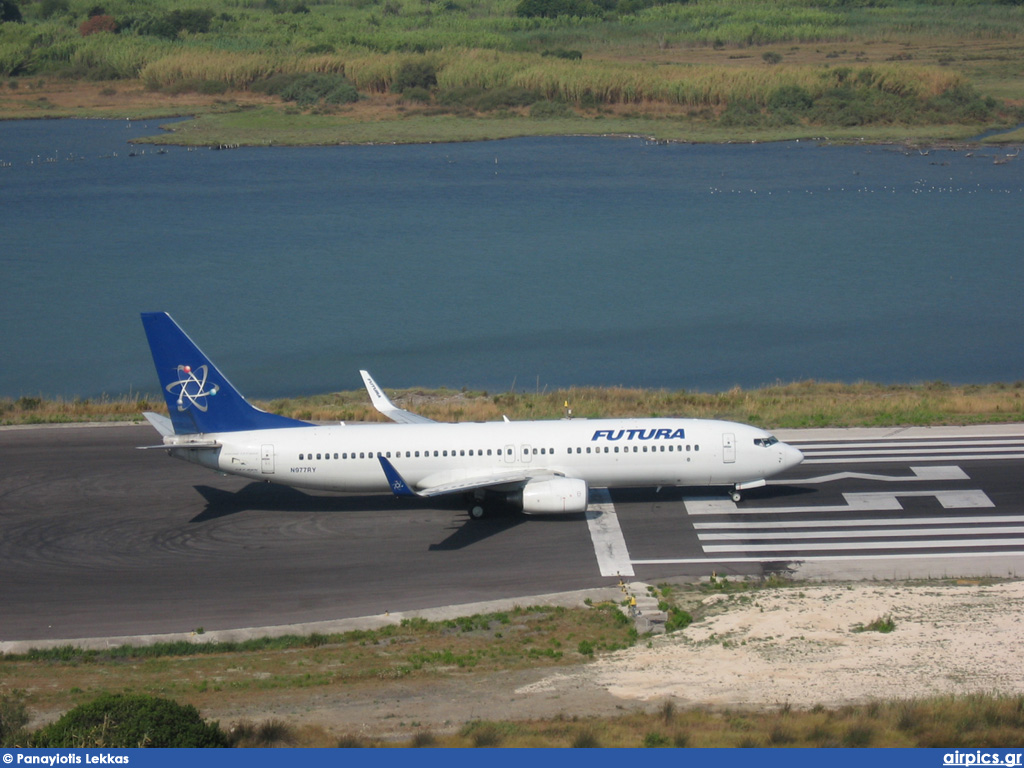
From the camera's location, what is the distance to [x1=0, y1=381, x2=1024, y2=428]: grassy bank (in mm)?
58719

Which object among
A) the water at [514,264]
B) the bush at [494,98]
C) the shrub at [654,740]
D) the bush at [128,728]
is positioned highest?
the bush at [494,98]

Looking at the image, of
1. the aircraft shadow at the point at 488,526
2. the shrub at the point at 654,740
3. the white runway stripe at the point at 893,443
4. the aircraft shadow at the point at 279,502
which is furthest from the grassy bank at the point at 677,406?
the shrub at the point at 654,740

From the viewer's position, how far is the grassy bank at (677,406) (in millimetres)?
58719

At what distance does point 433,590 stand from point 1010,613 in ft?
59.3

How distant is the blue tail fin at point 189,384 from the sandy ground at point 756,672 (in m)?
17.7

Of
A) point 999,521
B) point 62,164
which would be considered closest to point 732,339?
point 999,521

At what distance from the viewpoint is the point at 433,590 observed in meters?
39.8

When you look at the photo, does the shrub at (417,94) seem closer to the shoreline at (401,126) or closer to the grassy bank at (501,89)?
the grassy bank at (501,89)

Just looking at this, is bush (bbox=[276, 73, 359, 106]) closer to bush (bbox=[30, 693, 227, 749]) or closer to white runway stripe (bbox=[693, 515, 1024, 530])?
white runway stripe (bbox=[693, 515, 1024, 530])

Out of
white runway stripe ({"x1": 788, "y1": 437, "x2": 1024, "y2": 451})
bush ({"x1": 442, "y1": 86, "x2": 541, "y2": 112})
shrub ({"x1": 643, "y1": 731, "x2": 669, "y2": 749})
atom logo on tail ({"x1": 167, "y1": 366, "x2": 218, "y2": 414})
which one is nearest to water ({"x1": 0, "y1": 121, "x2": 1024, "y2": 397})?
bush ({"x1": 442, "y1": 86, "x2": 541, "y2": 112})

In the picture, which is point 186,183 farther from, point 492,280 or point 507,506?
point 507,506

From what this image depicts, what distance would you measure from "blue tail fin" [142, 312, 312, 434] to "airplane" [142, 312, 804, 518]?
0.04 meters

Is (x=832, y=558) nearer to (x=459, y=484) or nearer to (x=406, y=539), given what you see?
(x=459, y=484)

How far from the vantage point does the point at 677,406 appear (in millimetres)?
61562
